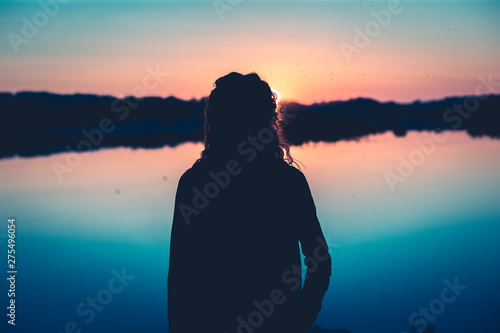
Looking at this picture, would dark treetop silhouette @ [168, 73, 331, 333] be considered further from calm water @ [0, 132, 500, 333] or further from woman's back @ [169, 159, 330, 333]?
calm water @ [0, 132, 500, 333]

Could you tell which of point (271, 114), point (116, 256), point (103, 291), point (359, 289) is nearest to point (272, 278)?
point (271, 114)

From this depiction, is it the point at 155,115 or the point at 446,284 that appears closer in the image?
the point at 446,284

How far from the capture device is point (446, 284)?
5.20m

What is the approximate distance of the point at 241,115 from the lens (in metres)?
1.42

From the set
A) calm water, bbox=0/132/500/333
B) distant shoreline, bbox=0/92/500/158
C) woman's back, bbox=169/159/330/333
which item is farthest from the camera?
distant shoreline, bbox=0/92/500/158

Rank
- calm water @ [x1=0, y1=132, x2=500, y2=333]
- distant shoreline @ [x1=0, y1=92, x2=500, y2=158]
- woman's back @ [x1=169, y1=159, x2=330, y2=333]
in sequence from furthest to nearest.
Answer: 1. distant shoreline @ [x1=0, y1=92, x2=500, y2=158]
2. calm water @ [x1=0, y1=132, x2=500, y2=333]
3. woman's back @ [x1=169, y1=159, x2=330, y2=333]

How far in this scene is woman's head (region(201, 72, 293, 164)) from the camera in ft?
4.62

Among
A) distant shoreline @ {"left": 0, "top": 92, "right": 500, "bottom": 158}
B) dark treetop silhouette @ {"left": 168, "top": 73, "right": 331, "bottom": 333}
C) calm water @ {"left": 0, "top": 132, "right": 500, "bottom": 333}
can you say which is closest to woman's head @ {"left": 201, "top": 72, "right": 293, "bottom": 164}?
dark treetop silhouette @ {"left": 168, "top": 73, "right": 331, "bottom": 333}

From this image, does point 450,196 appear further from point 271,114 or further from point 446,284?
point 271,114

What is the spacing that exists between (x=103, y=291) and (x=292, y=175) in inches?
180

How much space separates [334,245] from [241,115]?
17.4ft

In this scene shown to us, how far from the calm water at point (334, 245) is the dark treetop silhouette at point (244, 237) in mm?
3278

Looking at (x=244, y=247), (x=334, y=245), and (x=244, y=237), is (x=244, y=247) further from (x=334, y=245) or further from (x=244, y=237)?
(x=334, y=245)

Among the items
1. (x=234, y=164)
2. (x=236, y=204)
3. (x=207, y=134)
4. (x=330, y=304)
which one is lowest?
(x=330, y=304)
